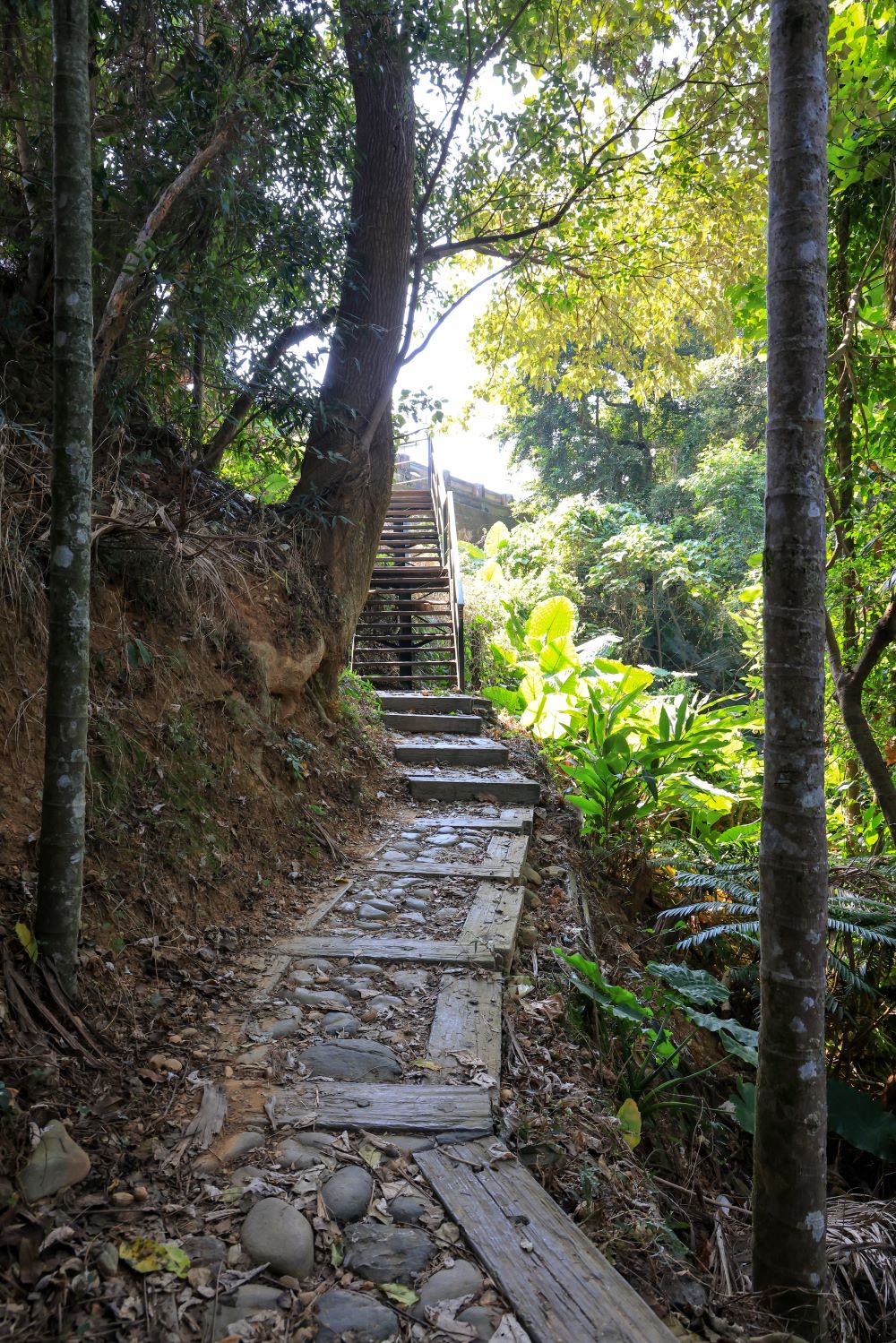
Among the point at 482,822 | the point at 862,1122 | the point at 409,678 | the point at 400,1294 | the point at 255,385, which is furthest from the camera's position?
the point at 409,678

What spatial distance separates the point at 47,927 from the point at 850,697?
13.2ft

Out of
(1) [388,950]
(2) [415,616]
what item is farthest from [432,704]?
(1) [388,950]

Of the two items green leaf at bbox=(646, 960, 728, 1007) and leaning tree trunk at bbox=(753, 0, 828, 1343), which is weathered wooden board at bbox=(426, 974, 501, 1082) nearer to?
leaning tree trunk at bbox=(753, 0, 828, 1343)

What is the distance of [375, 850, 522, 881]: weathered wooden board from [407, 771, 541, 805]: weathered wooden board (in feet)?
4.51

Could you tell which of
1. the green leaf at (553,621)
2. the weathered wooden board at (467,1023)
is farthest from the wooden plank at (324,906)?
the green leaf at (553,621)

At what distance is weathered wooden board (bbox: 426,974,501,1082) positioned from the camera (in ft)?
7.82

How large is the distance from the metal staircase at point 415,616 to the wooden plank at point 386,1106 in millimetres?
7086

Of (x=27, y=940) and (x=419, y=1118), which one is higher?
(x=27, y=940)

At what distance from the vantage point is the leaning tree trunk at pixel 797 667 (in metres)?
1.91

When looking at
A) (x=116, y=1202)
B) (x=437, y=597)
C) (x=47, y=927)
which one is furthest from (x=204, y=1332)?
(x=437, y=597)

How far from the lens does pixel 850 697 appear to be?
435cm

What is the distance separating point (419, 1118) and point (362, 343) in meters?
4.81

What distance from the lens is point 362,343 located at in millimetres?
5406

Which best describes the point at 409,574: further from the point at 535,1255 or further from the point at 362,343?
the point at 535,1255
